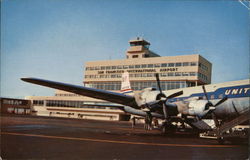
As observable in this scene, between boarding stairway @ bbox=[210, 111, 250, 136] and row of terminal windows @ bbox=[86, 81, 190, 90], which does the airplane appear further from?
row of terminal windows @ bbox=[86, 81, 190, 90]

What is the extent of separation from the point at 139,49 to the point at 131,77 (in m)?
11.6

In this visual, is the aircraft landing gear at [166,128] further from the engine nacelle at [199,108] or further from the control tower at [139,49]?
the control tower at [139,49]

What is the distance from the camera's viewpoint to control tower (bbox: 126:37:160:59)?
75.6 m

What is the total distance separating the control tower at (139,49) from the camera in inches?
2977

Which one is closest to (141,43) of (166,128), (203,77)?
(203,77)

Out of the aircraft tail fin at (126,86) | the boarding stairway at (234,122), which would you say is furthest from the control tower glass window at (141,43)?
the boarding stairway at (234,122)

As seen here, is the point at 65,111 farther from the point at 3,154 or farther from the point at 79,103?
the point at 3,154

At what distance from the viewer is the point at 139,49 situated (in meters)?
75.6

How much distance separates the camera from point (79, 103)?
252 feet

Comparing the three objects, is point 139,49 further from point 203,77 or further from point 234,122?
point 234,122

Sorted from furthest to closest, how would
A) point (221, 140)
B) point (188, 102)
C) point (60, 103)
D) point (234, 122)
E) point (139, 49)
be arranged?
point (60, 103) → point (139, 49) → point (188, 102) → point (221, 140) → point (234, 122)

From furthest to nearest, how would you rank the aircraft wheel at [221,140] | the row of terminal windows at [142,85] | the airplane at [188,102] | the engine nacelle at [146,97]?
the row of terminal windows at [142,85]
the engine nacelle at [146,97]
the airplane at [188,102]
the aircraft wheel at [221,140]

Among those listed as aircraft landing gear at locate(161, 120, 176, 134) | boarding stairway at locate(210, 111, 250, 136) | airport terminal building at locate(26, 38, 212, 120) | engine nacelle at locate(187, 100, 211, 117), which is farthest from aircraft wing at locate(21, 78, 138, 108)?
airport terminal building at locate(26, 38, 212, 120)

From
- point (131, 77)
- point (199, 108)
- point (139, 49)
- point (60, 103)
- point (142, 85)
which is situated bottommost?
point (60, 103)
